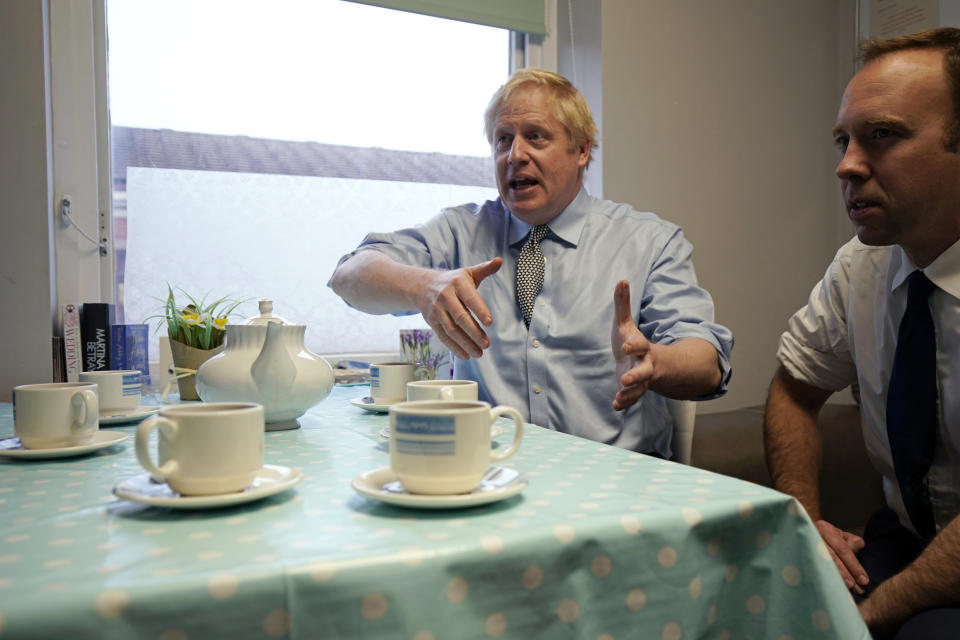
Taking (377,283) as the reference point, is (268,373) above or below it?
below

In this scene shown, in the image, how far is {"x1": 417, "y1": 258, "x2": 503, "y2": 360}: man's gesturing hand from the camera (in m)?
1.16

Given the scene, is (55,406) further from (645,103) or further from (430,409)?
(645,103)

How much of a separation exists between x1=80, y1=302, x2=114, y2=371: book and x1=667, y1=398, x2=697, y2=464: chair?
1.45 meters

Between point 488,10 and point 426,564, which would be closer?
point 426,564

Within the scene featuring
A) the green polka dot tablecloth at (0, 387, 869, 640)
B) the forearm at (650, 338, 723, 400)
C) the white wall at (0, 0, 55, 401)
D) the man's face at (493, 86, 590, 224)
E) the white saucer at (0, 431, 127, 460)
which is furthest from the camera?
the white wall at (0, 0, 55, 401)

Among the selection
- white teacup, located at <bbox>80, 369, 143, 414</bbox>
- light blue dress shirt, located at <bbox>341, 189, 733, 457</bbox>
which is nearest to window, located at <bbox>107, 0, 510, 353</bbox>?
light blue dress shirt, located at <bbox>341, 189, 733, 457</bbox>

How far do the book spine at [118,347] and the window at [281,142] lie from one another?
359mm

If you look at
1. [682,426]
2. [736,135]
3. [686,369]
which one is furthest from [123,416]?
[736,135]

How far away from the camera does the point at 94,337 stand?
1871 millimetres

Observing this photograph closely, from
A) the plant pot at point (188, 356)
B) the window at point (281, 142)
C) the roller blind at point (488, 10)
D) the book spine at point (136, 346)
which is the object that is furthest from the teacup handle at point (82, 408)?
the roller blind at point (488, 10)

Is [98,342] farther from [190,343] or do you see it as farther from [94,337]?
[190,343]

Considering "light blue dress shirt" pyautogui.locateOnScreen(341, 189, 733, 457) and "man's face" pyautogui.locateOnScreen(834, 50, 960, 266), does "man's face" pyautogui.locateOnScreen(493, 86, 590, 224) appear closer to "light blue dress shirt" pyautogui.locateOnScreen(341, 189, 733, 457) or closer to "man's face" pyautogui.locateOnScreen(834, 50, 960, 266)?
"light blue dress shirt" pyautogui.locateOnScreen(341, 189, 733, 457)

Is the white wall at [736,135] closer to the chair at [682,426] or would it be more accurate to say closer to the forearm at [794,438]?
the chair at [682,426]

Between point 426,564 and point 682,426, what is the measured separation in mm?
1231
